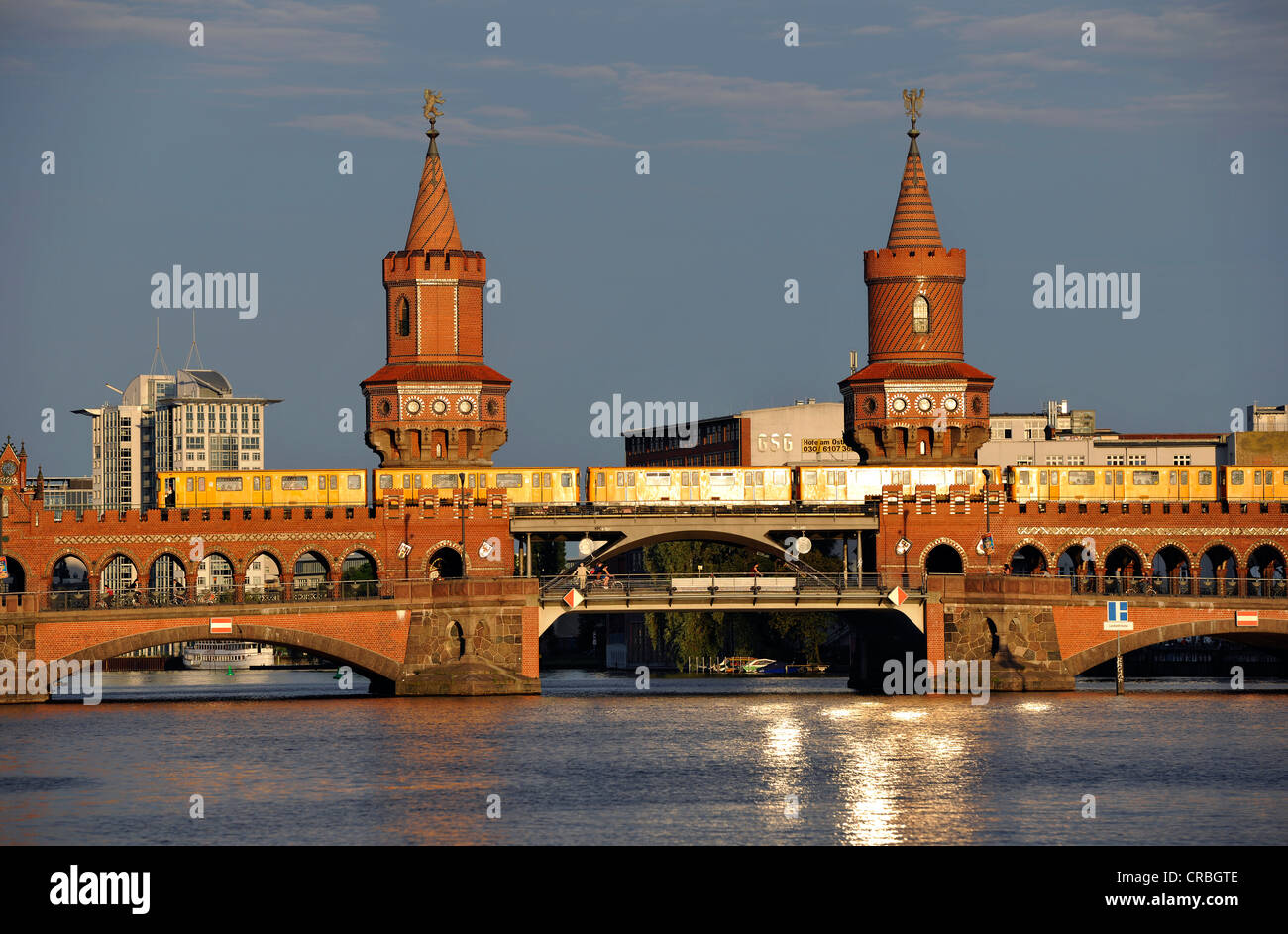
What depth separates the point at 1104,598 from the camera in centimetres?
11475

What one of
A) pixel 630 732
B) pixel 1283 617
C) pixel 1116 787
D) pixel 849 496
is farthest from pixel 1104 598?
pixel 1116 787

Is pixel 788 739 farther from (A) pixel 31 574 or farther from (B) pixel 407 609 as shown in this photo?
(A) pixel 31 574

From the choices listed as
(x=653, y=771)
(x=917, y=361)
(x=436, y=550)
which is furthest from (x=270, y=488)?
(x=653, y=771)

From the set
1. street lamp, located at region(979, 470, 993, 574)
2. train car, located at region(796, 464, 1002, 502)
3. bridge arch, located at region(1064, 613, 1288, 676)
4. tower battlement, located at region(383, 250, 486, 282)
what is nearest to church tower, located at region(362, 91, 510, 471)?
tower battlement, located at region(383, 250, 486, 282)

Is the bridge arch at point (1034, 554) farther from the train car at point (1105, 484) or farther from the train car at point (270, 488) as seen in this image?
the train car at point (270, 488)

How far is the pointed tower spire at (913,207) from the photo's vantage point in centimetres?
13575

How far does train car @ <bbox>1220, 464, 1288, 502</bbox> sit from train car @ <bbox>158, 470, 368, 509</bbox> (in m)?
50.2

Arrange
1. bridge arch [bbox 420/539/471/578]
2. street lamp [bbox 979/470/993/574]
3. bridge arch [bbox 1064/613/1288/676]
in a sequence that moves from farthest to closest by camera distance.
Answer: bridge arch [bbox 420/539/471/578], street lamp [bbox 979/470/993/574], bridge arch [bbox 1064/613/1288/676]

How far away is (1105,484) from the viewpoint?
13338 cm

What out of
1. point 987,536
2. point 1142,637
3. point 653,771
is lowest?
point 653,771

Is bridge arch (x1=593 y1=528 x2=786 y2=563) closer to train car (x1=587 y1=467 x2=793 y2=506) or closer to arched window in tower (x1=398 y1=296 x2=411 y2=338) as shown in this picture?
train car (x1=587 y1=467 x2=793 y2=506)

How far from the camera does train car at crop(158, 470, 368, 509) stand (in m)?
130

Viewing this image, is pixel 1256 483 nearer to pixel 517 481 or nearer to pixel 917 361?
pixel 917 361

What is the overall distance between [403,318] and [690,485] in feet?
64.0
